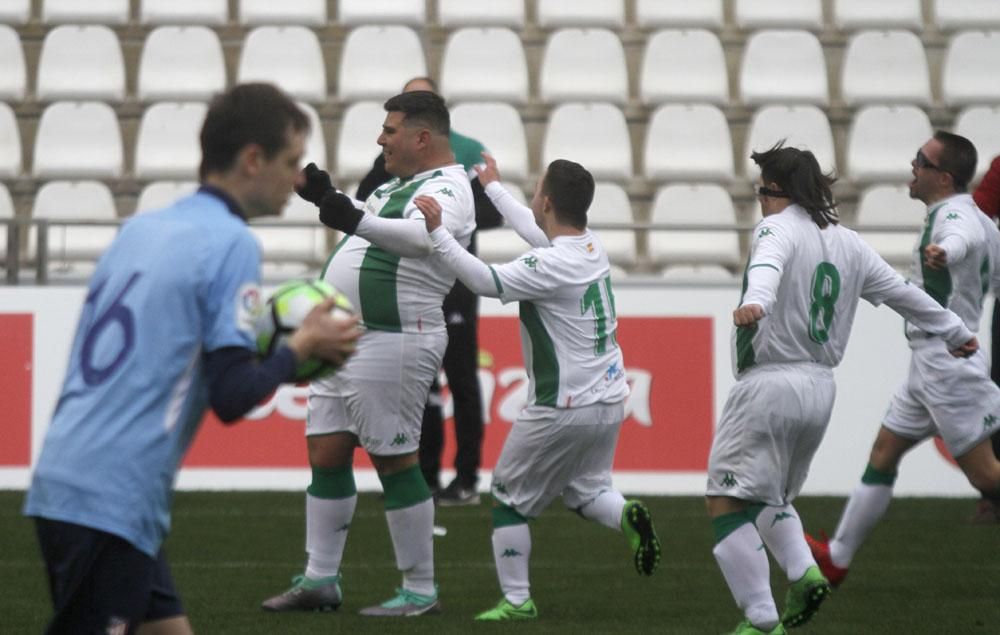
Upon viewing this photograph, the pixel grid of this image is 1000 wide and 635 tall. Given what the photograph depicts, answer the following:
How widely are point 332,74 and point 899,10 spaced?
488cm

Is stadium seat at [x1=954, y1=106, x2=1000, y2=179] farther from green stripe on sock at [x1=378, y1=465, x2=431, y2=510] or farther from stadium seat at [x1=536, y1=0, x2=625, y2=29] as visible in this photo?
green stripe on sock at [x1=378, y1=465, x2=431, y2=510]

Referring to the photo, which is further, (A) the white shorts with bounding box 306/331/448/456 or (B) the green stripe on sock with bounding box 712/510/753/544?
(A) the white shorts with bounding box 306/331/448/456

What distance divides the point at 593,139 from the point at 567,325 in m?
6.67

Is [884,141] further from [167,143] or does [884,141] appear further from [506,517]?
[506,517]

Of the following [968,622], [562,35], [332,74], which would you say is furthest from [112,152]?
[968,622]

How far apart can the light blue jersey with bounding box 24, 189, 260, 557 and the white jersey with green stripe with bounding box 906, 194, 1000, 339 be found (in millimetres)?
4829

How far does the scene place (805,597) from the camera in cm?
579

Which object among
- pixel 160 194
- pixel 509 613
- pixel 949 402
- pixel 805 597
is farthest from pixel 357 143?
pixel 805 597

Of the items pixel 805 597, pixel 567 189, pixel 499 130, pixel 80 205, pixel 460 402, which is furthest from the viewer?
pixel 499 130

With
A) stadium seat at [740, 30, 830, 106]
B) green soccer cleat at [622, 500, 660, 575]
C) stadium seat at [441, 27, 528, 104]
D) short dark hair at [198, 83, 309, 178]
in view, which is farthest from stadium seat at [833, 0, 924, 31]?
short dark hair at [198, 83, 309, 178]

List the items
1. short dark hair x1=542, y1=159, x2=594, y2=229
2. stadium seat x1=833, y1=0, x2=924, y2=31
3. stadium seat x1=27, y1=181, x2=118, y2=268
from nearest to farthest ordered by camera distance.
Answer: short dark hair x1=542, y1=159, x2=594, y2=229, stadium seat x1=27, y1=181, x2=118, y2=268, stadium seat x1=833, y1=0, x2=924, y2=31

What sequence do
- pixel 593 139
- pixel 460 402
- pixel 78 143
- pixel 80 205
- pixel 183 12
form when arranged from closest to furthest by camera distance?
pixel 460 402, pixel 80 205, pixel 593 139, pixel 78 143, pixel 183 12

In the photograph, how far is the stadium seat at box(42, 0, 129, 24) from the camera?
1417 centimetres

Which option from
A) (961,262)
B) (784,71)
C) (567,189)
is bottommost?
(961,262)
